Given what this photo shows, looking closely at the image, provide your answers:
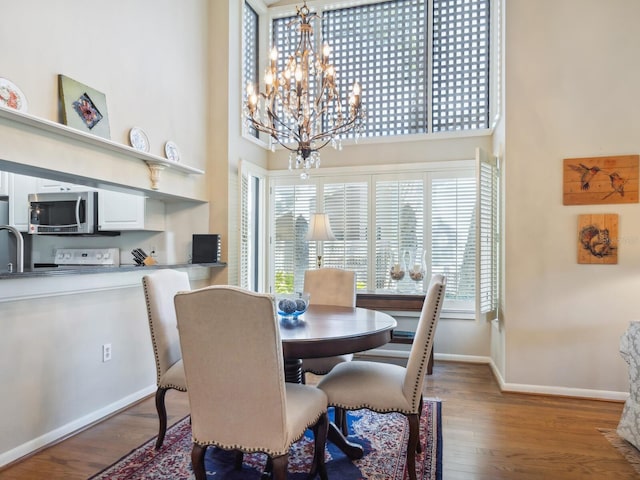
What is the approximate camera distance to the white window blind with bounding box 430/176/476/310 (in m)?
4.49

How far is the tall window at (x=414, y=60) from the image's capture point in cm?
455

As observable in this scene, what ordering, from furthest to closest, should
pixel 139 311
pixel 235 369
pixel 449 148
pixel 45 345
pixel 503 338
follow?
pixel 449 148, pixel 503 338, pixel 139 311, pixel 45 345, pixel 235 369

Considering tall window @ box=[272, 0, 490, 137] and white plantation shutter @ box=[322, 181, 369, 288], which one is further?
white plantation shutter @ box=[322, 181, 369, 288]

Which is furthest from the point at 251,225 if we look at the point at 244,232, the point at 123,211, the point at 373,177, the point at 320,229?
the point at 373,177

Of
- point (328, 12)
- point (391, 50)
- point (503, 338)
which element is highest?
point (328, 12)

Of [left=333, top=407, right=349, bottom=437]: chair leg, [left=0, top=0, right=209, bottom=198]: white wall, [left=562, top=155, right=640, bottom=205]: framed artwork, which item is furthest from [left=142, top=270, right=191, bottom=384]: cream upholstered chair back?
[left=562, top=155, right=640, bottom=205]: framed artwork

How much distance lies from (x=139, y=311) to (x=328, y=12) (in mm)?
3941

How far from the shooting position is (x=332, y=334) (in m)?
2.15

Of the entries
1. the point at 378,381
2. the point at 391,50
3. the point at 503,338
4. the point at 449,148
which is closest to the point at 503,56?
the point at 449,148

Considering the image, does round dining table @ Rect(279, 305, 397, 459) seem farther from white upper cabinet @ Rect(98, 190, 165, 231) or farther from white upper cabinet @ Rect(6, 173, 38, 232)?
white upper cabinet @ Rect(6, 173, 38, 232)

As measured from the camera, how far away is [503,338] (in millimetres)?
3725

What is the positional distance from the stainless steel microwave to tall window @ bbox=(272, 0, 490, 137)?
2.94 meters

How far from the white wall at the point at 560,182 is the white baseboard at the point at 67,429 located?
3.04 metres

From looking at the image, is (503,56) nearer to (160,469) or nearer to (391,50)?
(391,50)
